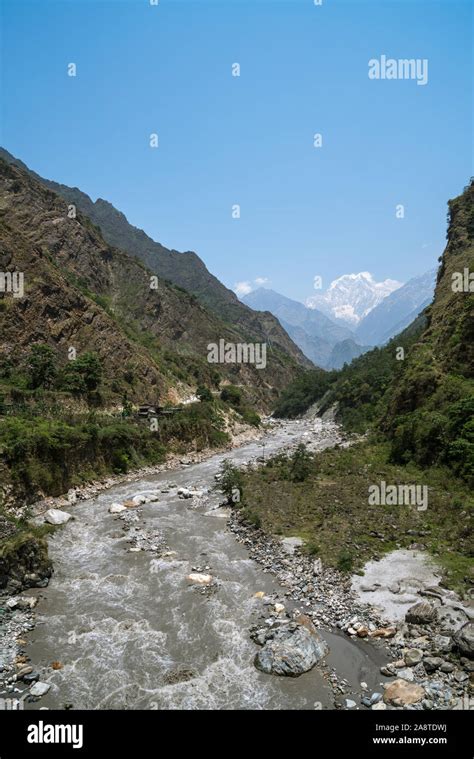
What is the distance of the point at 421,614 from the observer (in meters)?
12.2

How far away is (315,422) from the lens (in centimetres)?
7431

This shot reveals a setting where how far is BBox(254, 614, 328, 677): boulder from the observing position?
34.9ft

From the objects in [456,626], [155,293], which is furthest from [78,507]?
[155,293]

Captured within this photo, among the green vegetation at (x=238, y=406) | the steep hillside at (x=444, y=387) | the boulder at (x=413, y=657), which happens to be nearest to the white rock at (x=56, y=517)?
the boulder at (x=413, y=657)

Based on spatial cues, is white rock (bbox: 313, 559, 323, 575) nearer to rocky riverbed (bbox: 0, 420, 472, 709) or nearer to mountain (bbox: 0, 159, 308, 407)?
rocky riverbed (bbox: 0, 420, 472, 709)

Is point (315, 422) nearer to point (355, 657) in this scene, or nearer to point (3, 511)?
point (3, 511)

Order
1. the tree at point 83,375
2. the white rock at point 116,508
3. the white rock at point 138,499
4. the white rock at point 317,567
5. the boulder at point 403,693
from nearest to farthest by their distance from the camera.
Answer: the boulder at point 403,693 → the white rock at point 317,567 → the white rock at point 116,508 → the white rock at point 138,499 → the tree at point 83,375

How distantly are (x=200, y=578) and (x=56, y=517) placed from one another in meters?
9.84

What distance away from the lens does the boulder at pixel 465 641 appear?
10.4 meters

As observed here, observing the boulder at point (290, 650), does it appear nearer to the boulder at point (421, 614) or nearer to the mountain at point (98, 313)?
the boulder at point (421, 614)

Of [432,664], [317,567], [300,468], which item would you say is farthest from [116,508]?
[432,664]

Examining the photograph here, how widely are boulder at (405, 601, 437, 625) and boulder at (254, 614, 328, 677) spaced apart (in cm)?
263

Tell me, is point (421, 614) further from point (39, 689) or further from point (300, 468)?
point (300, 468)

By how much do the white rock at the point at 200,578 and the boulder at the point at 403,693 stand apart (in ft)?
24.6
